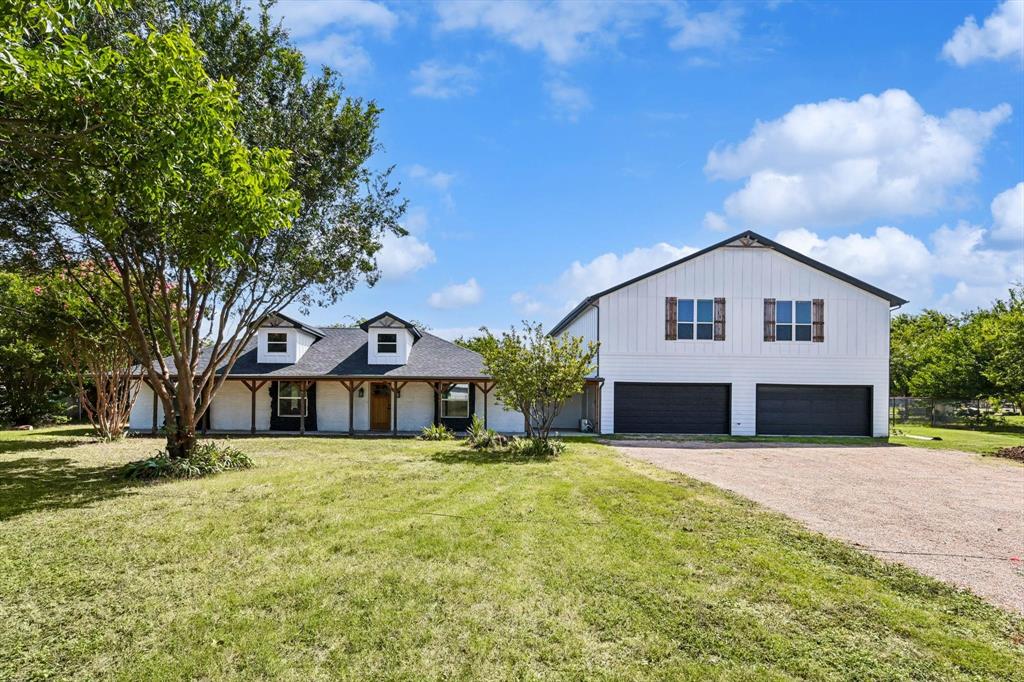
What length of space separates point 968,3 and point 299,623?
1461cm

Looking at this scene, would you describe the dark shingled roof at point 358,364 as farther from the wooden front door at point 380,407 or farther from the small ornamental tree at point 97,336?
the small ornamental tree at point 97,336

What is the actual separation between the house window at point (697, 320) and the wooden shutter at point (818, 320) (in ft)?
13.0

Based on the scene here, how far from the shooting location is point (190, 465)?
11.5m

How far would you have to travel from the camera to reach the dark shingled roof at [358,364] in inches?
785

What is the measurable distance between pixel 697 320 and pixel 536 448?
997 centimetres

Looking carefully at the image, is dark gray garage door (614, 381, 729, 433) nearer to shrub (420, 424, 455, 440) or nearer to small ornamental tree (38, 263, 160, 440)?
shrub (420, 424, 455, 440)

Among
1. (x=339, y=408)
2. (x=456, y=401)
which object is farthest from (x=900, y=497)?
(x=339, y=408)

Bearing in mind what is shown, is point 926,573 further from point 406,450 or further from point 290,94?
point 290,94

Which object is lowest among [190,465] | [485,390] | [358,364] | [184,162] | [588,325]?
[190,465]

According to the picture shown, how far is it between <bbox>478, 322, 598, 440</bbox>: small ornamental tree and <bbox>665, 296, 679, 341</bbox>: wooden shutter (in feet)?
23.5

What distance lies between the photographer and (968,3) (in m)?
10.1

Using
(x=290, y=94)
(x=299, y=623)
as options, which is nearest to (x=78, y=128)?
(x=299, y=623)

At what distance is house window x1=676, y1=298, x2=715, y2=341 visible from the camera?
2100 centimetres

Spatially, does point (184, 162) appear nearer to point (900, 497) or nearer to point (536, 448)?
point (536, 448)
